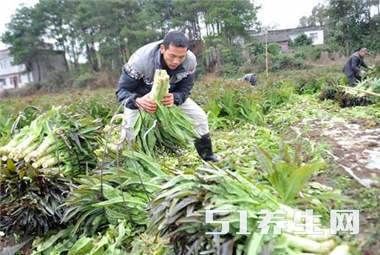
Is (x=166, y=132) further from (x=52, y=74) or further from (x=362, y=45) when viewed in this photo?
(x=52, y=74)

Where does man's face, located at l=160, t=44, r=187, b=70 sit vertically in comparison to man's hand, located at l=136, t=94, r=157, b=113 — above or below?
above

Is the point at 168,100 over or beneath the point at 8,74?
over

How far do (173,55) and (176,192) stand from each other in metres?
1.68

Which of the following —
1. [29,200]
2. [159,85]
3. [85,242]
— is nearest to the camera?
[85,242]

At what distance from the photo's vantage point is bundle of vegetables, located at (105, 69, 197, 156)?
149 inches

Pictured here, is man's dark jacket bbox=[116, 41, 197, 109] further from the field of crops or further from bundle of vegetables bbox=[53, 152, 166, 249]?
bundle of vegetables bbox=[53, 152, 166, 249]

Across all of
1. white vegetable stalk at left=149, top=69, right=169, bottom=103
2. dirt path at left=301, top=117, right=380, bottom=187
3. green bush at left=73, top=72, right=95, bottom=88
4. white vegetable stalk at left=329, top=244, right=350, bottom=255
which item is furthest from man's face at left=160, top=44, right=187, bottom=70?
green bush at left=73, top=72, right=95, bottom=88

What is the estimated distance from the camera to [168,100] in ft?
12.9

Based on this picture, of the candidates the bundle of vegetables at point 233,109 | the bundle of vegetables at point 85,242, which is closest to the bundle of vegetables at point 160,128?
the bundle of vegetables at point 85,242

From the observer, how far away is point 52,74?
33.4 meters

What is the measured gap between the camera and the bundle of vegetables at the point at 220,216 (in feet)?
6.57

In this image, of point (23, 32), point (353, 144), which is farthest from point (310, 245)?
point (23, 32)

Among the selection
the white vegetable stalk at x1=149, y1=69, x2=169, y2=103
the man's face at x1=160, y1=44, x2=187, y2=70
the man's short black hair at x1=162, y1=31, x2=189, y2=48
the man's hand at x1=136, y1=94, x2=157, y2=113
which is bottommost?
the man's hand at x1=136, y1=94, x2=157, y2=113

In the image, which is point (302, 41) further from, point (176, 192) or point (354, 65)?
point (176, 192)
